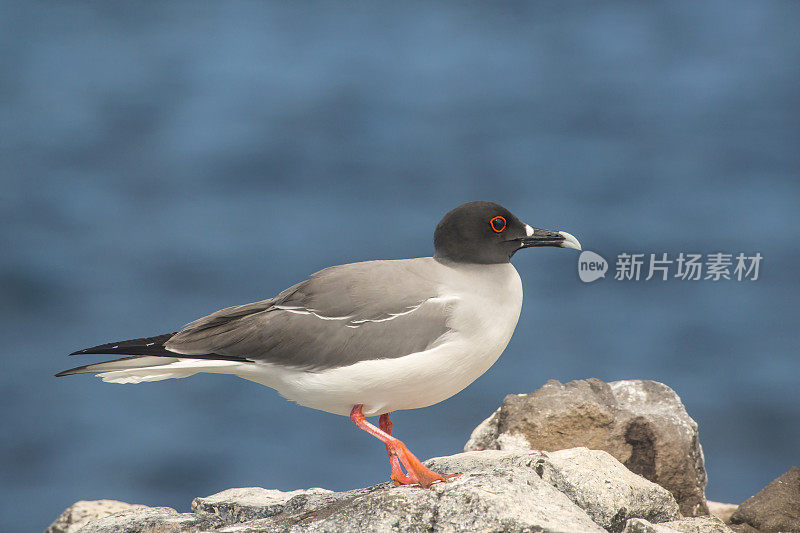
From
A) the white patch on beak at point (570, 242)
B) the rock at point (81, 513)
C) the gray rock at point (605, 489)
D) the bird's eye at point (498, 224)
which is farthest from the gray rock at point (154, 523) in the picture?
the white patch on beak at point (570, 242)

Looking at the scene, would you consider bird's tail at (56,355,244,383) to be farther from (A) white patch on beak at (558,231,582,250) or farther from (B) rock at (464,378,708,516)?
(B) rock at (464,378,708,516)

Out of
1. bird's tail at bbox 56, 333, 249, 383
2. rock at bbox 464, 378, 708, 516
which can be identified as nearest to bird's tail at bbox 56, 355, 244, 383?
bird's tail at bbox 56, 333, 249, 383

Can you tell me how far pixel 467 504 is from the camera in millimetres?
5809

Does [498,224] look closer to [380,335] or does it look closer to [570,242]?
Result: [570,242]

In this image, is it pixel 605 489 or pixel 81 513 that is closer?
pixel 605 489

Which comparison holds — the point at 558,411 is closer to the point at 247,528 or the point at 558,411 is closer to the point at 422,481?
the point at 422,481

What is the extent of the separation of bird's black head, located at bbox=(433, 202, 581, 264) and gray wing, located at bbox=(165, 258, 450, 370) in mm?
254

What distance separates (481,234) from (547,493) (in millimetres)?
2028

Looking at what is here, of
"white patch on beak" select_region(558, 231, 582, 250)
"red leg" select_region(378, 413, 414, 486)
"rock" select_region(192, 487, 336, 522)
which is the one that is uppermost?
"white patch on beak" select_region(558, 231, 582, 250)

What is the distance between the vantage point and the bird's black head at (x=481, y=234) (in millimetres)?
7012

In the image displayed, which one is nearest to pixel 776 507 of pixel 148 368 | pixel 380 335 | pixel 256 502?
pixel 380 335

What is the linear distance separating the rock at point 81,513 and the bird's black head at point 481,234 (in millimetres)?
4454

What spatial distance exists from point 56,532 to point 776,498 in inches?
269

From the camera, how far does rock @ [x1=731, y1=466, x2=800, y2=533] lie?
787 centimetres
